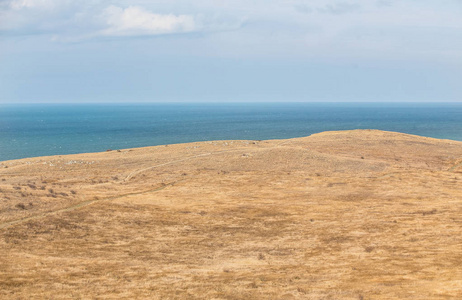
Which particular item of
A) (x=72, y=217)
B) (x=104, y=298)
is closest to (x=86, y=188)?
(x=72, y=217)

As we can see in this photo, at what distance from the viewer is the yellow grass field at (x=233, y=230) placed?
20.2 metres

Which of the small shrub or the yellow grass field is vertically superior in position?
the small shrub

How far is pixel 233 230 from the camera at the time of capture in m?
30.9

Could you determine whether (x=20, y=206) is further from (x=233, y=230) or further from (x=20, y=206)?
(x=233, y=230)

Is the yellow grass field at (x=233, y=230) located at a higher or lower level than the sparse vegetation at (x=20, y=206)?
lower

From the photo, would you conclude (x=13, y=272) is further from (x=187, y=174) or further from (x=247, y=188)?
(x=187, y=174)

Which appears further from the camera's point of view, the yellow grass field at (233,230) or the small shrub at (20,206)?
the small shrub at (20,206)

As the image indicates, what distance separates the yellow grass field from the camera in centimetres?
2020

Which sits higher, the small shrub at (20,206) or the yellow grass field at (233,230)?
the small shrub at (20,206)

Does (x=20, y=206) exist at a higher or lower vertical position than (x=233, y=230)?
higher

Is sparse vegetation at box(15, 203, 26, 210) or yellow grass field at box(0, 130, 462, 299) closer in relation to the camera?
yellow grass field at box(0, 130, 462, 299)

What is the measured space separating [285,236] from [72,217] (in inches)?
598

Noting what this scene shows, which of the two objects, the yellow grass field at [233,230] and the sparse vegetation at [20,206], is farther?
the sparse vegetation at [20,206]

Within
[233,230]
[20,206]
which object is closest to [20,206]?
[20,206]
